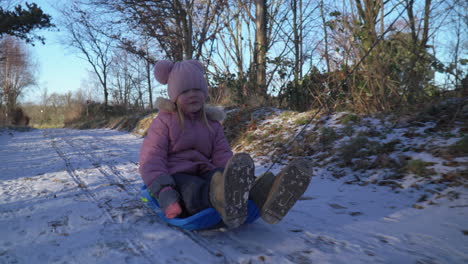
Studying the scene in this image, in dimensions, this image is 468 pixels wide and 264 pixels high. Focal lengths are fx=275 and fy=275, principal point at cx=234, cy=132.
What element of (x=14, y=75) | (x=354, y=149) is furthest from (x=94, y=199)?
(x=14, y=75)

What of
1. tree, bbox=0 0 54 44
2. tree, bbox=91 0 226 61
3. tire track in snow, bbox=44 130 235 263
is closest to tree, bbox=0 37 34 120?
tree, bbox=0 0 54 44

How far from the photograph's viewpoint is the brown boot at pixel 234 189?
1444 millimetres

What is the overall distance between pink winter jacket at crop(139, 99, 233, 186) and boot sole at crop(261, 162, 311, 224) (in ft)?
2.45

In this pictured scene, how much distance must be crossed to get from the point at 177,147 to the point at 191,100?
0.37 metres

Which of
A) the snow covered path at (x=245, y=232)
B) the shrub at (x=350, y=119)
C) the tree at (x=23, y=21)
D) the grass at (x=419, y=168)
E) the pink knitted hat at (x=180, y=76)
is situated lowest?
the snow covered path at (x=245, y=232)

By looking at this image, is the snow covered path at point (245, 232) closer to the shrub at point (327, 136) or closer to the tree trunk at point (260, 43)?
the shrub at point (327, 136)

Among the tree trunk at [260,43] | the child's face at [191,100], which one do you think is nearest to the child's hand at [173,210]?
the child's face at [191,100]

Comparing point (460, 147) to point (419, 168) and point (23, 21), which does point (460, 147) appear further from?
point (23, 21)

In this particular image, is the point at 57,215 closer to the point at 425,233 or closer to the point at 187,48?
the point at 425,233

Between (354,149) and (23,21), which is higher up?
(23,21)

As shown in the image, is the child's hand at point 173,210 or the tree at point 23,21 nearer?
the child's hand at point 173,210

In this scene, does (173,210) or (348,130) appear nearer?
(173,210)

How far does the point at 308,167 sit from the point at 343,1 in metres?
3.97

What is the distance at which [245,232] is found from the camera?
5.69 feet
